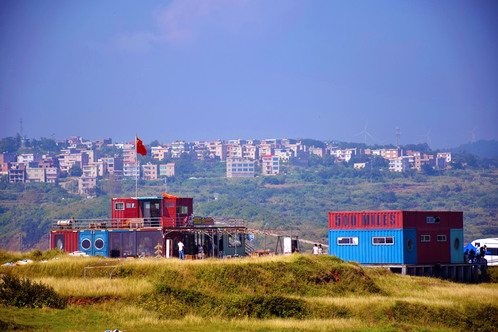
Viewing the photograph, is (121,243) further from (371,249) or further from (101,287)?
(371,249)

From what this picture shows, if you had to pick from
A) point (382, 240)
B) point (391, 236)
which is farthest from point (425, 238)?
point (382, 240)

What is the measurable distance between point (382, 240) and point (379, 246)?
54cm

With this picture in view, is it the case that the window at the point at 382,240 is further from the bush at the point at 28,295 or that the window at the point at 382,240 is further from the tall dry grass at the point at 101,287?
the bush at the point at 28,295

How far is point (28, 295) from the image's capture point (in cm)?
3731

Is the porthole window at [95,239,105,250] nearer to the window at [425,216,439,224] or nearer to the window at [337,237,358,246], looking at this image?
the window at [337,237,358,246]

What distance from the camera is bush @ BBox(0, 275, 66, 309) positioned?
3694 centimetres

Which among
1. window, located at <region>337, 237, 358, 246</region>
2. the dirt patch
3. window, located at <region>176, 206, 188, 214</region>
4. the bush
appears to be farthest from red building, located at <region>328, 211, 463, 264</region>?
the bush

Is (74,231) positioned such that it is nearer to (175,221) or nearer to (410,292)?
(175,221)

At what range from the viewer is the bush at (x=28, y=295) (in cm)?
3694

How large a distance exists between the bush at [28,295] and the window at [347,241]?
94.7ft

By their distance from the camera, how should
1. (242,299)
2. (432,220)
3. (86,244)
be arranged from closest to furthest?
(242,299)
(86,244)
(432,220)

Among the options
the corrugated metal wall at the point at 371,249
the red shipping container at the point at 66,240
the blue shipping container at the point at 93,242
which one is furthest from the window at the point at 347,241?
the red shipping container at the point at 66,240

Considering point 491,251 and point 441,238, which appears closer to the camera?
point 441,238

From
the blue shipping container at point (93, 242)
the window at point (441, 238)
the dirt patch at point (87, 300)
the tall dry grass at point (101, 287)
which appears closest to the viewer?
the dirt patch at point (87, 300)
